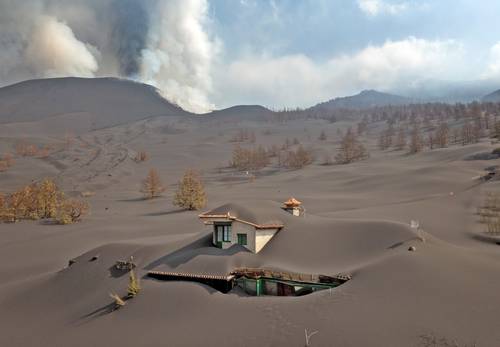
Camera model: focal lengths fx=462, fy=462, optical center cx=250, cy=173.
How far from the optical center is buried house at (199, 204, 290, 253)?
71.1ft

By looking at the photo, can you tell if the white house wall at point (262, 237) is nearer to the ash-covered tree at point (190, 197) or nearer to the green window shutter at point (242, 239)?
the green window shutter at point (242, 239)

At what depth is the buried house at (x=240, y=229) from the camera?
21.7 meters

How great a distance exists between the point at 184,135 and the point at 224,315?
415 ft

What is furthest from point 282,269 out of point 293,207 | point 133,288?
point 293,207

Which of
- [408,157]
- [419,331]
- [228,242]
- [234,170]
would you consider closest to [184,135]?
[234,170]

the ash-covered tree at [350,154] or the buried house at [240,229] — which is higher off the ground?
the ash-covered tree at [350,154]

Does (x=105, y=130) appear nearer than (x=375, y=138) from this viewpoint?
No

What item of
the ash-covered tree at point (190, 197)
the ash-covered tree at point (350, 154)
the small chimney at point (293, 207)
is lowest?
the ash-covered tree at point (190, 197)

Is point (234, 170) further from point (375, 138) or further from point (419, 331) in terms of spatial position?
point (419, 331)

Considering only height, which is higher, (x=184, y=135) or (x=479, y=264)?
(x=184, y=135)

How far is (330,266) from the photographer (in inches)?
762

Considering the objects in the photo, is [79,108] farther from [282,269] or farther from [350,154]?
[282,269]

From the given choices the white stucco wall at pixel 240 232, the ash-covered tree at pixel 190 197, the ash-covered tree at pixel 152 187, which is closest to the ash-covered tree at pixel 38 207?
the ash-covered tree at pixel 190 197

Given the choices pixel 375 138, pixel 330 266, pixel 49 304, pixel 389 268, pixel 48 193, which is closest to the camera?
pixel 389 268
